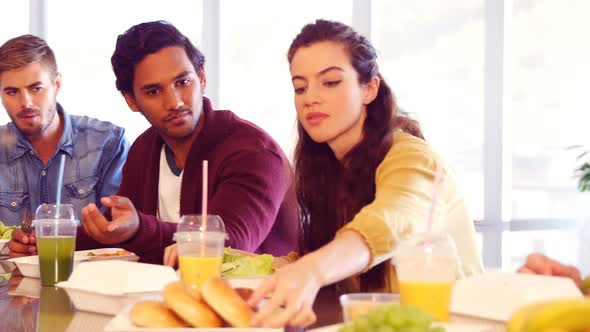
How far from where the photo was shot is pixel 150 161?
3.19 metres

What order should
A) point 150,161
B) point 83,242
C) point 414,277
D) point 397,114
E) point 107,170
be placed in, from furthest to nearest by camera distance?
point 107,170 < point 150,161 < point 83,242 < point 397,114 < point 414,277

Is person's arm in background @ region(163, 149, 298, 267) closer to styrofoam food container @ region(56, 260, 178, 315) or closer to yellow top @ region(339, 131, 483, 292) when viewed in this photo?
yellow top @ region(339, 131, 483, 292)

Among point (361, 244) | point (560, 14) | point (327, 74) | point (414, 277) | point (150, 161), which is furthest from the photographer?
point (560, 14)

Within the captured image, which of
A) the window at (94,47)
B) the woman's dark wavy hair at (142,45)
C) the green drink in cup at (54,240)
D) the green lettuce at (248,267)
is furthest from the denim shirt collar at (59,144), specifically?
the green lettuce at (248,267)

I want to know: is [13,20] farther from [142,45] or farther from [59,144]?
[142,45]

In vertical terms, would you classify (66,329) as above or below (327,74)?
below

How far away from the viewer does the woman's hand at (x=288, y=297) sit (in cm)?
126

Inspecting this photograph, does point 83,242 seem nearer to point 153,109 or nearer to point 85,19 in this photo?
point 153,109

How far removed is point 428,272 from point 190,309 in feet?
1.33

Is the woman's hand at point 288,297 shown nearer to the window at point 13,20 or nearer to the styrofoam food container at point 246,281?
the styrofoam food container at point 246,281

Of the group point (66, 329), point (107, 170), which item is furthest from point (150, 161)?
point (66, 329)

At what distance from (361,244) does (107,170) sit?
259cm

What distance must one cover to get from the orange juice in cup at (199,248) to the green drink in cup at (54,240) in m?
0.59

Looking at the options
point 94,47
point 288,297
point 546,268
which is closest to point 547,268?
point 546,268
